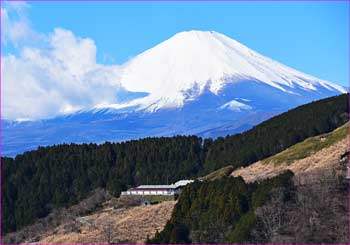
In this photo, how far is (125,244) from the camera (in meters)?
36.1

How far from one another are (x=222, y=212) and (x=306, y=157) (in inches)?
750

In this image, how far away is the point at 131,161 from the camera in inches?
2704

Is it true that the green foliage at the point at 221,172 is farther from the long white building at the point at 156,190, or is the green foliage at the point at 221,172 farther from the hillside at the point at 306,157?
the long white building at the point at 156,190

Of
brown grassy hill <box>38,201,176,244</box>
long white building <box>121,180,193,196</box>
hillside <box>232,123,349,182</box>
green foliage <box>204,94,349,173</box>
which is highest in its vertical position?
green foliage <box>204,94,349,173</box>

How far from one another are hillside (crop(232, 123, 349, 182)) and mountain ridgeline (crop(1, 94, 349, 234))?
386 cm

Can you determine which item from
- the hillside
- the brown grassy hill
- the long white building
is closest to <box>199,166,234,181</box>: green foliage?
the hillside

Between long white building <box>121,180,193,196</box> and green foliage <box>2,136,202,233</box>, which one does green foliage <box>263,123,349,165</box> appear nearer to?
long white building <box>121,180,193,196</box>

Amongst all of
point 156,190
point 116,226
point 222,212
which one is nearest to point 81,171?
point 156,190

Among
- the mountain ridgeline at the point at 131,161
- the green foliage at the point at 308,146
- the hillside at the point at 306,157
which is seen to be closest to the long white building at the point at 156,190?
the mountain ridgeline at the point at 131,161

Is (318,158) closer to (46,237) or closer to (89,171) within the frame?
(46,237)

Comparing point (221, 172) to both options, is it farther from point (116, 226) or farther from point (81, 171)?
point (116, 226)

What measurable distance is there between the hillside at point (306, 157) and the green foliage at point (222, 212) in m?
8.69

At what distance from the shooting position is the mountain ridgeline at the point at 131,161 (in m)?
62.0

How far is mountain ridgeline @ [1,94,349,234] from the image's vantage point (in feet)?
203
